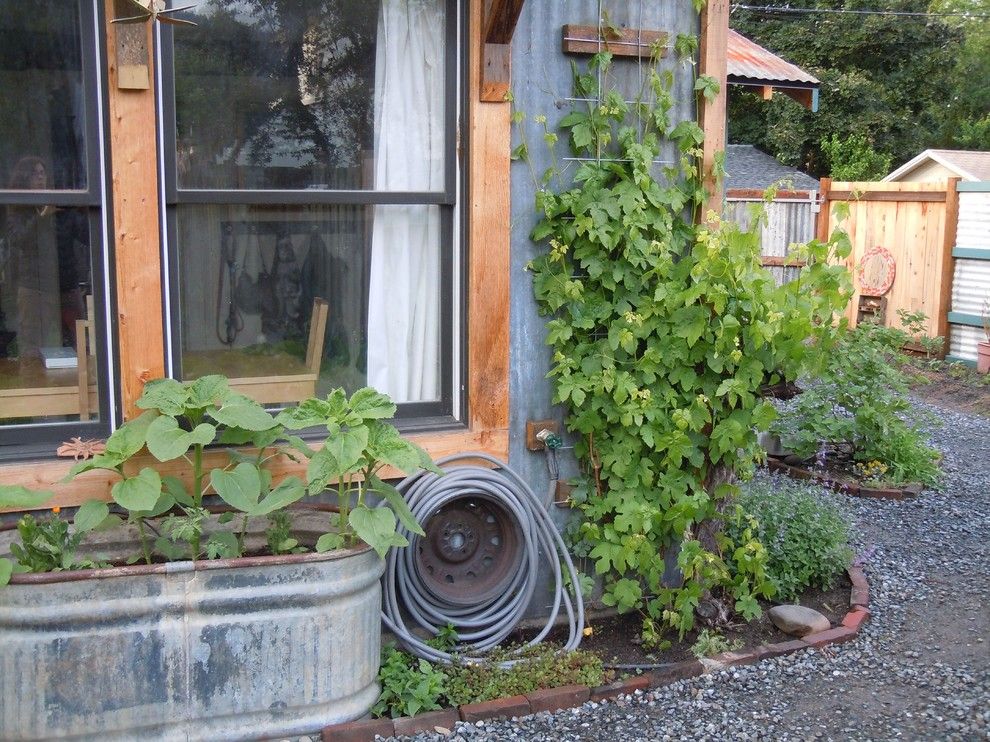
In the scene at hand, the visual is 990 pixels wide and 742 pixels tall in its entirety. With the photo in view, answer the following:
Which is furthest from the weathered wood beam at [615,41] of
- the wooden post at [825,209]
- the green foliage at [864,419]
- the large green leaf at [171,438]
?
the wooden post at [825,209]

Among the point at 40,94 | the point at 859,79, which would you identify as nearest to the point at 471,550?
the point at 40,94

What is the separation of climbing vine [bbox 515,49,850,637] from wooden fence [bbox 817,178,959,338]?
24.7 ft

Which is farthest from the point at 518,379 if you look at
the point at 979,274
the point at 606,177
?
the point at 979,274

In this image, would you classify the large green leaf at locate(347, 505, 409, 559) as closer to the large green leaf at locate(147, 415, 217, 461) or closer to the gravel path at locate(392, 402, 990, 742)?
the large green leaf at locate(147, 415, 217, 461)

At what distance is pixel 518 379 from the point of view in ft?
14.5

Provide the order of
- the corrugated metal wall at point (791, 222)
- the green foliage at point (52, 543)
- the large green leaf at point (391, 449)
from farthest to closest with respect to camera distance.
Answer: the corrugated metal wall at point (791, 222) → the large green leaf at point (391, 449) → the green foliage at point (52, 543)

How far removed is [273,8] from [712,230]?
2037 millimetres

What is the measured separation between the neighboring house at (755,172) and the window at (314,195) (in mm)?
14912

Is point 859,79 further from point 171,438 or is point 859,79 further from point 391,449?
point 171,438

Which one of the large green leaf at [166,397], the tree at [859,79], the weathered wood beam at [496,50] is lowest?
the large green leaf at [166,397]

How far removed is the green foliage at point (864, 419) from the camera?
7.08 m

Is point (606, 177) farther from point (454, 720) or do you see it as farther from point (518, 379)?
point (454, 720)

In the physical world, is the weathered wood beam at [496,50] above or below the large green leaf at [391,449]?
above

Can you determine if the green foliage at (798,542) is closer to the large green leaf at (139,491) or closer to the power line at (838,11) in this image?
the large green leaf at (139,491)
